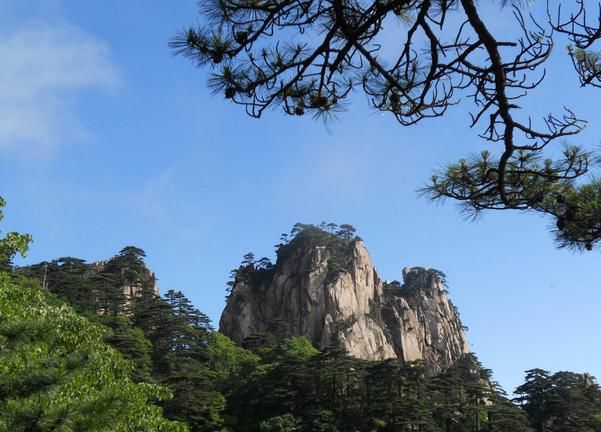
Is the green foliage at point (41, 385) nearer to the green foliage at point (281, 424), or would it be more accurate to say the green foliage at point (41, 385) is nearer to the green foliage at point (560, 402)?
the green foliage at point (281, 424)

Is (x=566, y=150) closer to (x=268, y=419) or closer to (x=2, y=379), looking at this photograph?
(x=2, y=379)

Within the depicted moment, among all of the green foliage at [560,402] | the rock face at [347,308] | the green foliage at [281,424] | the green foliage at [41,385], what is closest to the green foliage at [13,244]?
the green foliage at [41,385]

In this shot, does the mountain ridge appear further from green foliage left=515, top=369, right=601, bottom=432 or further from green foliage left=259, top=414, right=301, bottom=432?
green foliage left=259, top=414, right=301, bottom=432

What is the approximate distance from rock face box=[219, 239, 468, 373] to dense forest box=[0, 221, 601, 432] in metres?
5.37

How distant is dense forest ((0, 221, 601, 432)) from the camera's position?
232 inches

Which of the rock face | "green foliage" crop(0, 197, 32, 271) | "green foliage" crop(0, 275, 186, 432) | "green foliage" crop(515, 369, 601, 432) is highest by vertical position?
the rock face

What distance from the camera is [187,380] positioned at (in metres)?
28.2

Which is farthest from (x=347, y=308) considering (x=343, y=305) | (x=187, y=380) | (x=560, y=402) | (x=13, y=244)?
(x=13, y=244)

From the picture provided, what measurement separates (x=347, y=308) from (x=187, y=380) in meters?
25.4

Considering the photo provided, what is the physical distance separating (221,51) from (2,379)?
397 cm

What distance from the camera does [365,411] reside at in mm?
27297

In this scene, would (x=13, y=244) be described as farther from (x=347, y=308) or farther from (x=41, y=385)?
(x=347, y=308)

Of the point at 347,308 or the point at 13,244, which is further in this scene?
the point at 347,308

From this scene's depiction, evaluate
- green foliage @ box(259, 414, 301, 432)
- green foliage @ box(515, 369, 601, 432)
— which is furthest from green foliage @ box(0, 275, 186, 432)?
green foliage @ box(515, 369, 601, 432)
